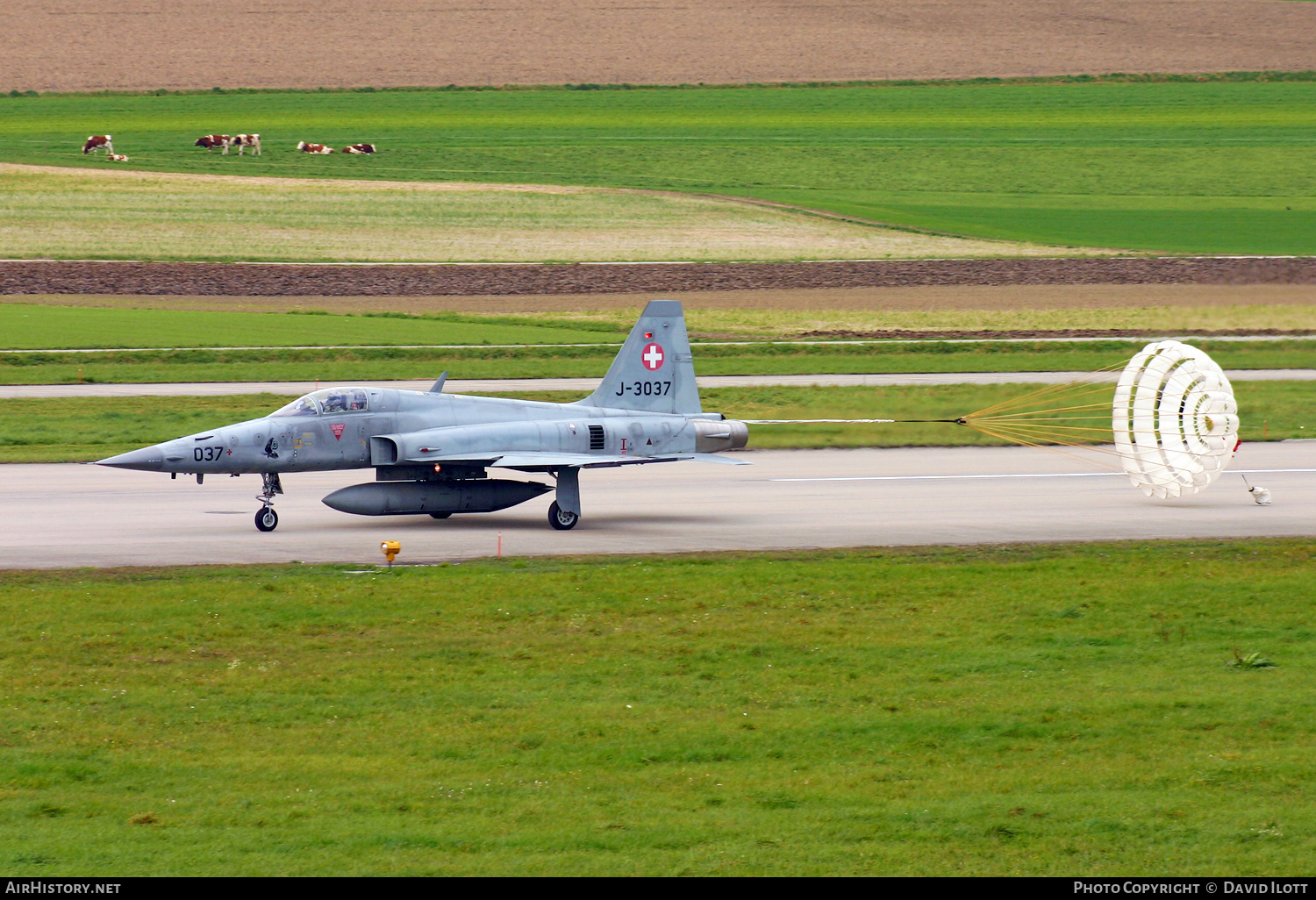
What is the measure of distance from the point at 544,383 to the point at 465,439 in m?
17.9

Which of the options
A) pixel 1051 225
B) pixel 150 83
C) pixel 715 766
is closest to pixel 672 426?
pixel 715 766

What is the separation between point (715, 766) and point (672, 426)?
15521mm

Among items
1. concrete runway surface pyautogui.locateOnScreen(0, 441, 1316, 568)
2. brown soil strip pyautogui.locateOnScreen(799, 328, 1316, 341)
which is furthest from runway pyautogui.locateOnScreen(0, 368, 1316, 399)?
concrete runway surface pyautogui.locateOnScreen(0, 441, 1316, 568)

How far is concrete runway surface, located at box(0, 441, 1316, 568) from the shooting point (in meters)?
24.9

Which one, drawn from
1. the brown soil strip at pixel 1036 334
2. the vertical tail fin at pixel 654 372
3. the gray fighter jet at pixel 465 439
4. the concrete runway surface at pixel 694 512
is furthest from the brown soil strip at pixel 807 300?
the gray fighter jet at pixel 465 439

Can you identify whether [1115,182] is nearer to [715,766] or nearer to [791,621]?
[791,621]

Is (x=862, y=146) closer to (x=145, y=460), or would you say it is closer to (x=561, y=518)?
(x=561, y=518)

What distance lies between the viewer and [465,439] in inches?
1054

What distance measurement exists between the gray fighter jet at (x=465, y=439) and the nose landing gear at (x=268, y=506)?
25mm

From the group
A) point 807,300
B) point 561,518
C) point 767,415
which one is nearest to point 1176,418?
point 561,518

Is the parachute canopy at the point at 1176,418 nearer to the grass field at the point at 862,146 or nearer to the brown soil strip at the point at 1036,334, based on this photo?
the brown soil strip at the point at 1036,334

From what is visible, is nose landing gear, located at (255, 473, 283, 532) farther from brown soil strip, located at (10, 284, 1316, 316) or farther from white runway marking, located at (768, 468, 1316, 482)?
brown soil strip, located at (10, 284, 1316, 316)

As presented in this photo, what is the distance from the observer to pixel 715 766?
13.0m

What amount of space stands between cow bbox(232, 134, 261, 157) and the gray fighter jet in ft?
242
